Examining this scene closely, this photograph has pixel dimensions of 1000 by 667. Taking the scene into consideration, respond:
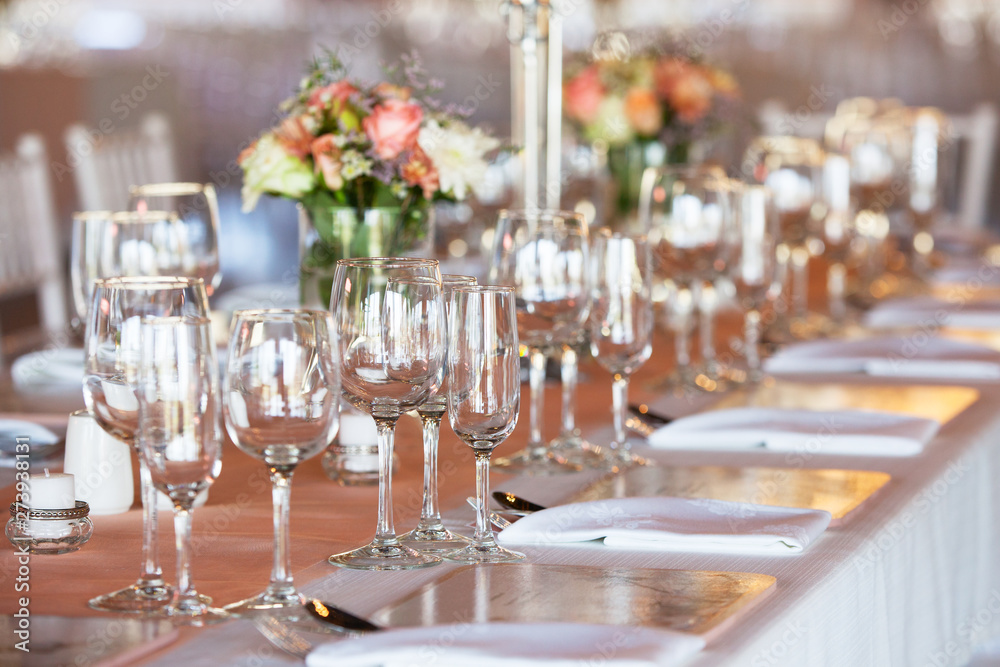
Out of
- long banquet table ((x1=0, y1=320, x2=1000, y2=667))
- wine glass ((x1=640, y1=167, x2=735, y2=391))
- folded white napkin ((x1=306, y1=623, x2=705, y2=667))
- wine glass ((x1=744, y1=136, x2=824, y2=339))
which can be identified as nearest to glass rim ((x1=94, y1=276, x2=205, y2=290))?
long banquet table ((x1=0, y1=320, x2=1000, y2=667))

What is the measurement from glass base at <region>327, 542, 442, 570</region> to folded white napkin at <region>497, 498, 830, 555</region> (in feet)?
0.27

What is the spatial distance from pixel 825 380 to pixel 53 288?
1.68m

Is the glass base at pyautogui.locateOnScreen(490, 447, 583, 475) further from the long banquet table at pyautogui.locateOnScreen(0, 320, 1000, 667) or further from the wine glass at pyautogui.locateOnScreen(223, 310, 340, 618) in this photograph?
the wine glass at pyautogui.locateOnScreen(223, 310, 340, 618)

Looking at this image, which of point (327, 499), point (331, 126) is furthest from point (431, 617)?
point (331, 126)

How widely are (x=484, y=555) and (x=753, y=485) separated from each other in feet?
1.16

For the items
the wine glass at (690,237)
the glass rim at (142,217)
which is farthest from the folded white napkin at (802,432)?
the glass rim at (142,217)

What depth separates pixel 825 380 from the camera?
1.86 meters

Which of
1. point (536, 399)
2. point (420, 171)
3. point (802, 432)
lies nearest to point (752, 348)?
point (802, 432)

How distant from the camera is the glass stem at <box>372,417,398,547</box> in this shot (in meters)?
1.08

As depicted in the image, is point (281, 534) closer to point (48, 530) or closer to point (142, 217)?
point (48, 530)

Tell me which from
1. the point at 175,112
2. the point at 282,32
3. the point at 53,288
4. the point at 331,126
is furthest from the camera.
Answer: the point at 282,32

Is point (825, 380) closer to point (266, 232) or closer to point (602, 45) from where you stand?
point (602, 45)

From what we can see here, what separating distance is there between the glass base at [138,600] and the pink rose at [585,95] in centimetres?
198

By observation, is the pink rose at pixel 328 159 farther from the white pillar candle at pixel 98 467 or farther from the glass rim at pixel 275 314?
the glass rim at pixel 275 314
